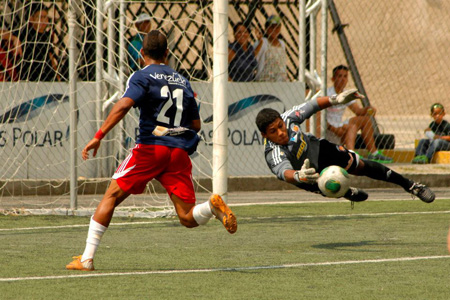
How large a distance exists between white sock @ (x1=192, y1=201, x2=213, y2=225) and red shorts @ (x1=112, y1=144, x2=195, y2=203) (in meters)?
0.16

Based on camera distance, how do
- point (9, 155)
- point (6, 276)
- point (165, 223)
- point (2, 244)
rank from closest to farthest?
point (6, 276), point (2, 244), point (165, 223), point (9, 155)

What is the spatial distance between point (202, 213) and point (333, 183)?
58.2 inches

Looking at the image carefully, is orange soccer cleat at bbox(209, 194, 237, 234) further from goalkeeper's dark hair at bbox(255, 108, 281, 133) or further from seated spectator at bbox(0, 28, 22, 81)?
seated spectator at bbox(0, 28, 22, 81)

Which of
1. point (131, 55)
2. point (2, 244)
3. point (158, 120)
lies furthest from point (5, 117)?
point (158, 120)

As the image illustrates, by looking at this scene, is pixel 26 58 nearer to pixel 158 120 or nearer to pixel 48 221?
pixel 48 221

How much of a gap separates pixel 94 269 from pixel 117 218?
4.05 metres

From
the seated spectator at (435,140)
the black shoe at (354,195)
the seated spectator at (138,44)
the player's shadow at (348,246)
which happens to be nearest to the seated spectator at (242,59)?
the seated spectator at (138,44)

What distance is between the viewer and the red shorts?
7672 millimetres

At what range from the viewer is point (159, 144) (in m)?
7.73

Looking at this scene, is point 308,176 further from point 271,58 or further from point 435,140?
point 435,140

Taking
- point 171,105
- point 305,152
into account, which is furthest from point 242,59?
point 171,105

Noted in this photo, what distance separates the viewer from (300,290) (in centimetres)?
643

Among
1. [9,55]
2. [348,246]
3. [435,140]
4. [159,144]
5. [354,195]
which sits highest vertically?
[9,55]

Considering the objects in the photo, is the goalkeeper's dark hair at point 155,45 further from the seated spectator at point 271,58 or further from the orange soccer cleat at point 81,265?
the seated spectator at point 271,58
